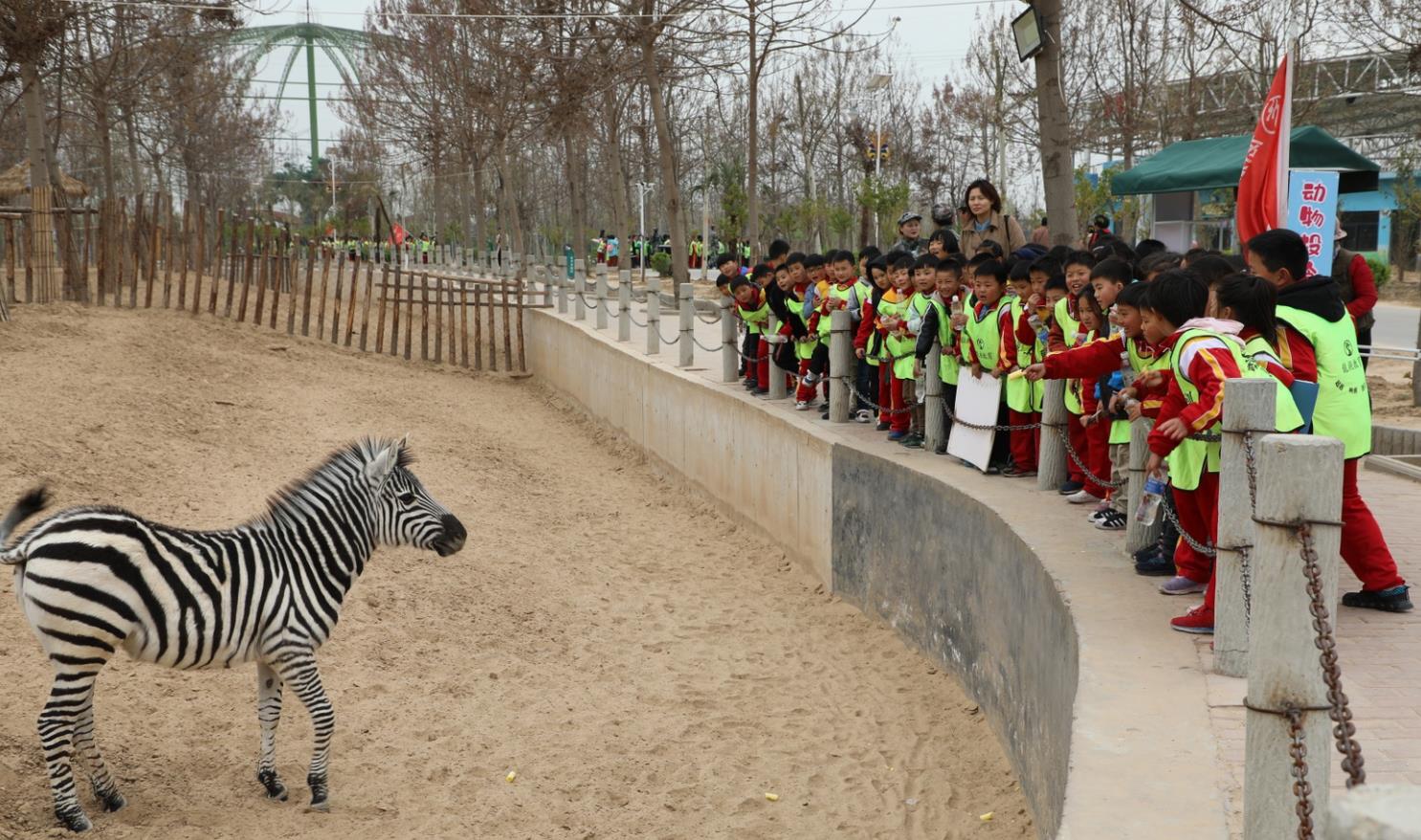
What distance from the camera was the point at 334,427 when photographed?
15047mm

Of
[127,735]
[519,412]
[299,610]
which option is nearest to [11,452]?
[127,735]

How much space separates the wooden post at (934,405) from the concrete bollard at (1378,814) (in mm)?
8256

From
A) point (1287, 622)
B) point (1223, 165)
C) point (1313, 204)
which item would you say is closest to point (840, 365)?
point (1313, 204)

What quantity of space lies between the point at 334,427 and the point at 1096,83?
19.4 meters

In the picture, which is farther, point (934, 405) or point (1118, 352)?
point (934, 405)

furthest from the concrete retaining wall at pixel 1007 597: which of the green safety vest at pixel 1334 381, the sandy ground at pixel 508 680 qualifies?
the green safety vest at pixel 1334 381

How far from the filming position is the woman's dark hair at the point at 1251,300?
5684 millimetres

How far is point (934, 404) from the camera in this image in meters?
9.99

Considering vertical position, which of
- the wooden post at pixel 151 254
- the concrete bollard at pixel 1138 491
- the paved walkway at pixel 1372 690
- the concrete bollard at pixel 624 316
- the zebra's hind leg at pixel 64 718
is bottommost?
the zebra's hind leg at pixel 64 718

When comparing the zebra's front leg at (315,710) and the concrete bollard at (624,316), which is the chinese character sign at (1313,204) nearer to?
the zebra's front leg at (315,710)

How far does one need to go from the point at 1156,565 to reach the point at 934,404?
11.9ft

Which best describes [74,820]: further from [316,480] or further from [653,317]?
[653,317]

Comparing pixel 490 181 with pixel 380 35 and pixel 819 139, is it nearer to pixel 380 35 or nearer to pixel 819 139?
pixel 380 35

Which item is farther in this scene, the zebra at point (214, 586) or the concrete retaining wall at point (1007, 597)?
the zebra at point (214, 586)
